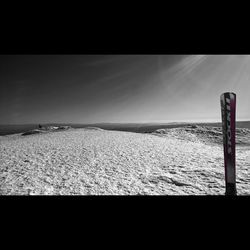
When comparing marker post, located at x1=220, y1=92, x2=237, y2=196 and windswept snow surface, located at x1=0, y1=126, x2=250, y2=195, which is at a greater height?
marker post, located at x1=220, y1=92, x2=237, y2=196

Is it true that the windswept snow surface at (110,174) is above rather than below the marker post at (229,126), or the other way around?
Answer: below

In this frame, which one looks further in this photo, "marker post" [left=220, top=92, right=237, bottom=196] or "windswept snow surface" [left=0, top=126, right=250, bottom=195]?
"windswept snow surface" [left=0, top=126, right=250, bottom=195]

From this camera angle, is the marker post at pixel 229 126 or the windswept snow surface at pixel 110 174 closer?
the marker post at pixel 229 126

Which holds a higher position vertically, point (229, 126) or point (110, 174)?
point (229, 126)
